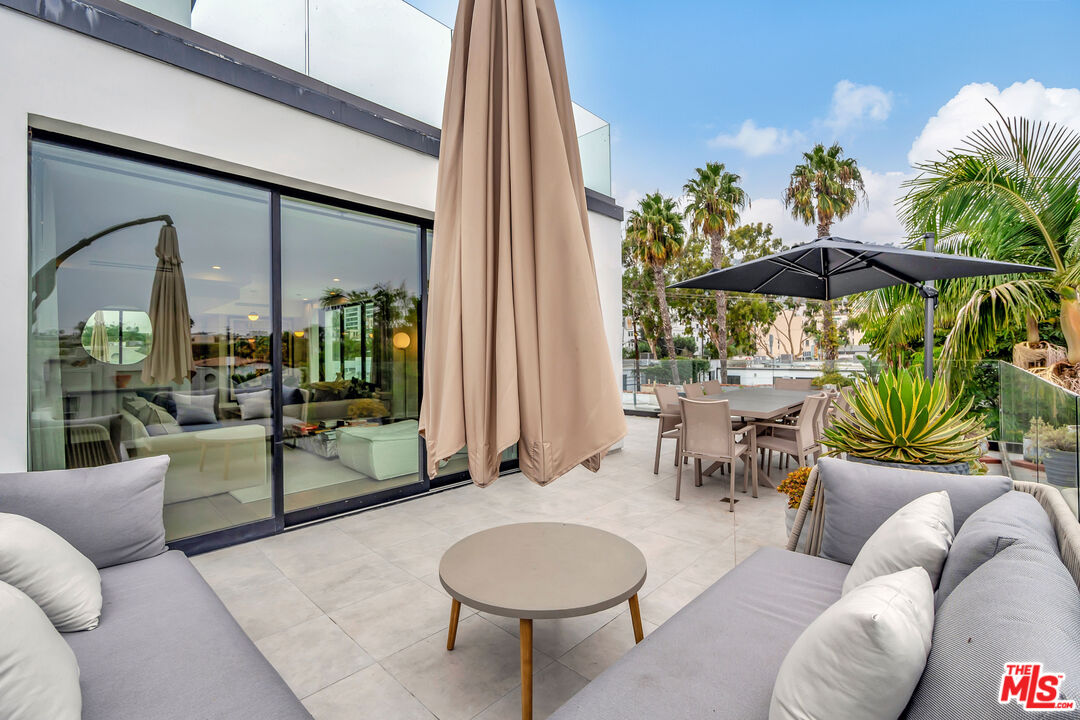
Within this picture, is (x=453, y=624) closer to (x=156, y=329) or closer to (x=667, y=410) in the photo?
(x=156, y=329)

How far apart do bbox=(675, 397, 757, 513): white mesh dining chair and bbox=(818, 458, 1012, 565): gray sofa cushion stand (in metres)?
2.05

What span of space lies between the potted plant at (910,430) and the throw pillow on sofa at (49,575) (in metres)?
3.34

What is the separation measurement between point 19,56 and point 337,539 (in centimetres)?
344

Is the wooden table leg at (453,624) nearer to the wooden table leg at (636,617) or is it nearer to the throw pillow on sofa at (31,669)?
the wooden table leg at (636,617)

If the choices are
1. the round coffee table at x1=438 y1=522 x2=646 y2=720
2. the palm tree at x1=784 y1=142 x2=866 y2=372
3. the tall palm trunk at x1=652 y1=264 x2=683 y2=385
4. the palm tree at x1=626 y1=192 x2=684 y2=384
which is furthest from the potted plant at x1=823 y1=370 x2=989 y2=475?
the palm tree at x1=784 y1=142 x2=866 y2=372

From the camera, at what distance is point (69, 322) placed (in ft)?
9.49

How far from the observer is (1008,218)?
461 cm

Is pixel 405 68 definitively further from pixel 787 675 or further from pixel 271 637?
pixel 787 675

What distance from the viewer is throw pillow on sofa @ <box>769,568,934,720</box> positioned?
0.89 metres

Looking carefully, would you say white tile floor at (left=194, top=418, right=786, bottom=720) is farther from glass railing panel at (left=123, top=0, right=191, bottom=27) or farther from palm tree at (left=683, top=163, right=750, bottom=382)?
palm tree at (left=683, top=163, right=750, bottom=382)

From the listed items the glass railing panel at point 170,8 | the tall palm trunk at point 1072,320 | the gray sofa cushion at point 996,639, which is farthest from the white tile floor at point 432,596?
the glass railing panel at point 170,8

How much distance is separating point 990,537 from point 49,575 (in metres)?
2.86

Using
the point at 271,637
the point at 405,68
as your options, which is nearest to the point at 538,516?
the point at 271,637

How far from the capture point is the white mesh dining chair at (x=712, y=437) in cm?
421
